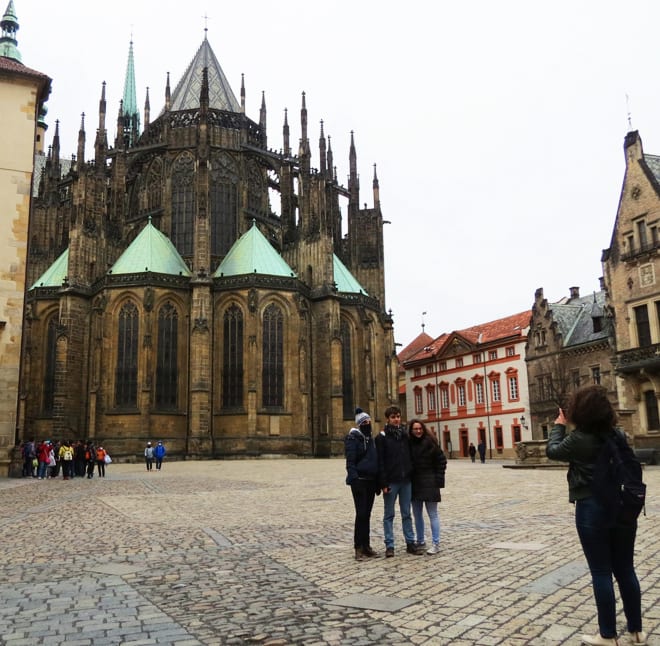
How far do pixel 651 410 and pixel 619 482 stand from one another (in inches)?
1261

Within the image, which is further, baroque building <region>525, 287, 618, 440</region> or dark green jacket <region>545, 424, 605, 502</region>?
baroque building <region>525, 287, 618, 440</region>

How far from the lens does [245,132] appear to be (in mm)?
56344

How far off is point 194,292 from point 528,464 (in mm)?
24868

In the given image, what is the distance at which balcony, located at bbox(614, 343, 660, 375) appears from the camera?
3228 cm

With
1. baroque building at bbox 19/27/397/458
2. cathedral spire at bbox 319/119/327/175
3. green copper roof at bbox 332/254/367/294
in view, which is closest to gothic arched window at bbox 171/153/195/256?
baroque building at bbox 19/27/397/458

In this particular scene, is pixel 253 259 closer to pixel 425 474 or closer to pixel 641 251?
pixel 641 251

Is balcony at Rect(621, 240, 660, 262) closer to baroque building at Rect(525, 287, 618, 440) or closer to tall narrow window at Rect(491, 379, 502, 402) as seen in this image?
baroque building at Rect(525, 287, 618, 440)

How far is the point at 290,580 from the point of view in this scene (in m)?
6.82

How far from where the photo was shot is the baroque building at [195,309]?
142 feet

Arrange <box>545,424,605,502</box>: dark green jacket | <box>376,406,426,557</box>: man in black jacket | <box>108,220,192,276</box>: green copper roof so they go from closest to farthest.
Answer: <box>545,424,605,502</box>: dark green jacket < <box>376,406,426,557</box>: man in black jacket < <box>108,220,192,276</box>: green copper roof

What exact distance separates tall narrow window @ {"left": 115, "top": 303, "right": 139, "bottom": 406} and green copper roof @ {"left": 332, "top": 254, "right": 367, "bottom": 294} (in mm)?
14532

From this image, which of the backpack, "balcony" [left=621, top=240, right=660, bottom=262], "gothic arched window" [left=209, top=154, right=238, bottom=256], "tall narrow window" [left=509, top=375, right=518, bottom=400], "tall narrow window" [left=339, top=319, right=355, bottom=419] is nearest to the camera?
the backpack

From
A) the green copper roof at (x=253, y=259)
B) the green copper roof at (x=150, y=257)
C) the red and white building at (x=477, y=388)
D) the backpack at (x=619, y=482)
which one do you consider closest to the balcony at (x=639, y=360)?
the red and white building at (x=477, y=388)

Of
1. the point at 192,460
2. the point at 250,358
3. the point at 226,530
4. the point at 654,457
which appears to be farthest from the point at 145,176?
the point at 226,530
